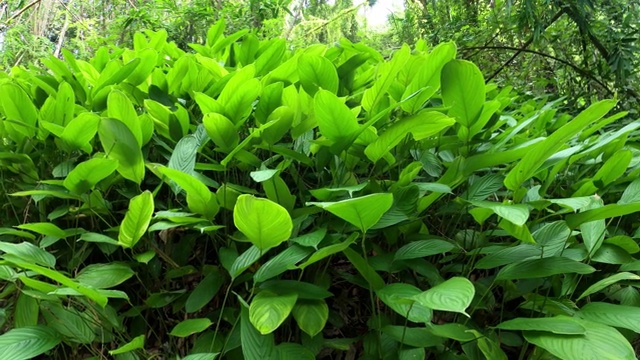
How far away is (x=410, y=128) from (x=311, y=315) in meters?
0.31

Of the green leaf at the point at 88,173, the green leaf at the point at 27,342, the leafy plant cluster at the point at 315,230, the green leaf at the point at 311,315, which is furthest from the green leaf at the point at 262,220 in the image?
the green leaf at the point at 27,342

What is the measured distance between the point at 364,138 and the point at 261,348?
342 millimetres

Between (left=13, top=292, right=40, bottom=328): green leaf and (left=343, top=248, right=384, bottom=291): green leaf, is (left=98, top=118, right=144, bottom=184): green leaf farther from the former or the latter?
(left=343, top=248, right=384, bottom=291): green leaf

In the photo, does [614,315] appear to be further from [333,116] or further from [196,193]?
[196,193]

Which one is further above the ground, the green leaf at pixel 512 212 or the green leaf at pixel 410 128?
the green leaf at pixel 410 128

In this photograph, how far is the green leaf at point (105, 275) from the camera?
65 cm

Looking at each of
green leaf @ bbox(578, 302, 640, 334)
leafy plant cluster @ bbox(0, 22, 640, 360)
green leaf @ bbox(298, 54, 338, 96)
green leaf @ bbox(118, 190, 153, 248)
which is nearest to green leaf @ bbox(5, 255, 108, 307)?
leafy plant cluster @ bbox(0, 22, 640, 360)

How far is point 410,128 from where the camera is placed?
632 millimetres

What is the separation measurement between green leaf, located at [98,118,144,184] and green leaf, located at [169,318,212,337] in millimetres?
250

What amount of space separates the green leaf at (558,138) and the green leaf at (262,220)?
0.32m

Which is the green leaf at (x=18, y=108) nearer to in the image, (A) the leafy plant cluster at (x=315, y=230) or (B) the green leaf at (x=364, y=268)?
(A) the leafy plant cluster at (x=315, y=230)

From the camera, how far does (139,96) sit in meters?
0.92

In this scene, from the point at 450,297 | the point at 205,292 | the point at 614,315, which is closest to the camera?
the point at 450,297

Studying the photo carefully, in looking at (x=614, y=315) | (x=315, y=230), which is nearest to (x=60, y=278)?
(x=315, y=230)
